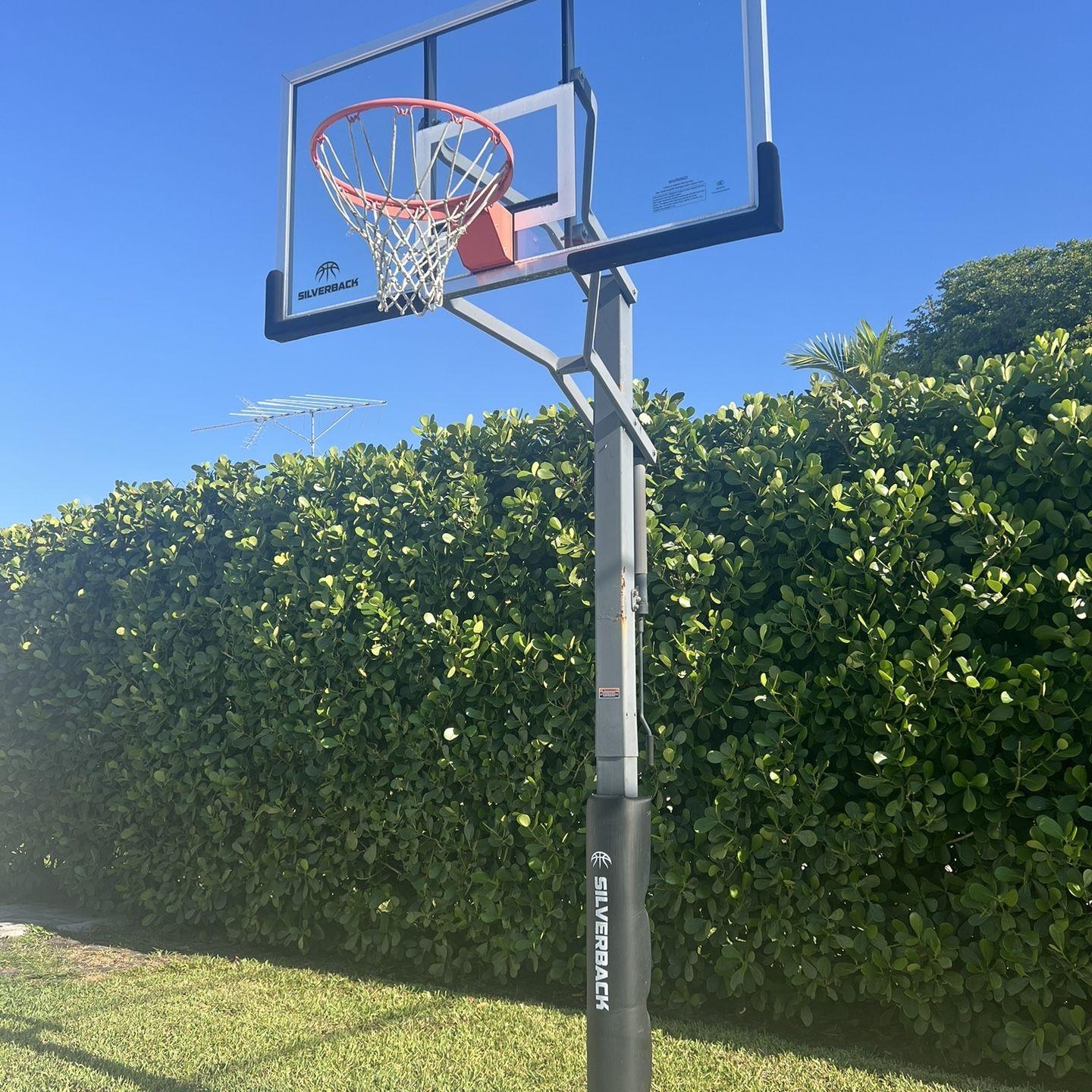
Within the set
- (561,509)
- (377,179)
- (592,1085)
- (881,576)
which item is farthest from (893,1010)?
(377,179)

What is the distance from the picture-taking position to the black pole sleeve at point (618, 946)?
3762 millimetres

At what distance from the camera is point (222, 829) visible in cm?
668

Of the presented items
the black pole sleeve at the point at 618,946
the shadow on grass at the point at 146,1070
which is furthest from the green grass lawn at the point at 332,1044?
the black pole sleeve at the point at 618,946

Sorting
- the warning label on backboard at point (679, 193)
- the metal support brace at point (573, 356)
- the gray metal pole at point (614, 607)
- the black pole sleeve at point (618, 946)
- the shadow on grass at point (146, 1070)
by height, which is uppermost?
the warning label on backboard at point (679, 193)

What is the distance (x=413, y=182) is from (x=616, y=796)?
108 inches

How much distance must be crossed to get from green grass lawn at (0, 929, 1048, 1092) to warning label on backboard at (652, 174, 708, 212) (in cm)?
365

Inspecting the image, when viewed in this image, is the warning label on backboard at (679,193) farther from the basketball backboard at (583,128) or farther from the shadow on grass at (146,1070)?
the shadow on grass at (146,1070)

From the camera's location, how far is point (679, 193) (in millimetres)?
3965

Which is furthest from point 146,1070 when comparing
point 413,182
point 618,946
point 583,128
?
point 583,128

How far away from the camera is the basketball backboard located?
3.88m

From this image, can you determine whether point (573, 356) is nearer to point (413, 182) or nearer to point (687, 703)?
point (413, 182)

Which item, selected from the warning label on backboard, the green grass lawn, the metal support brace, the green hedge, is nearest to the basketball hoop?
the metal support brace

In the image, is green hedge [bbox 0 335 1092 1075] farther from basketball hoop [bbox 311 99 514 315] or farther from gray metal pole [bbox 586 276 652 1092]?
basketball hoop [bbox 311 99 514 315]

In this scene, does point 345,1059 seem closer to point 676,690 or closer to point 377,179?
point 676,690
